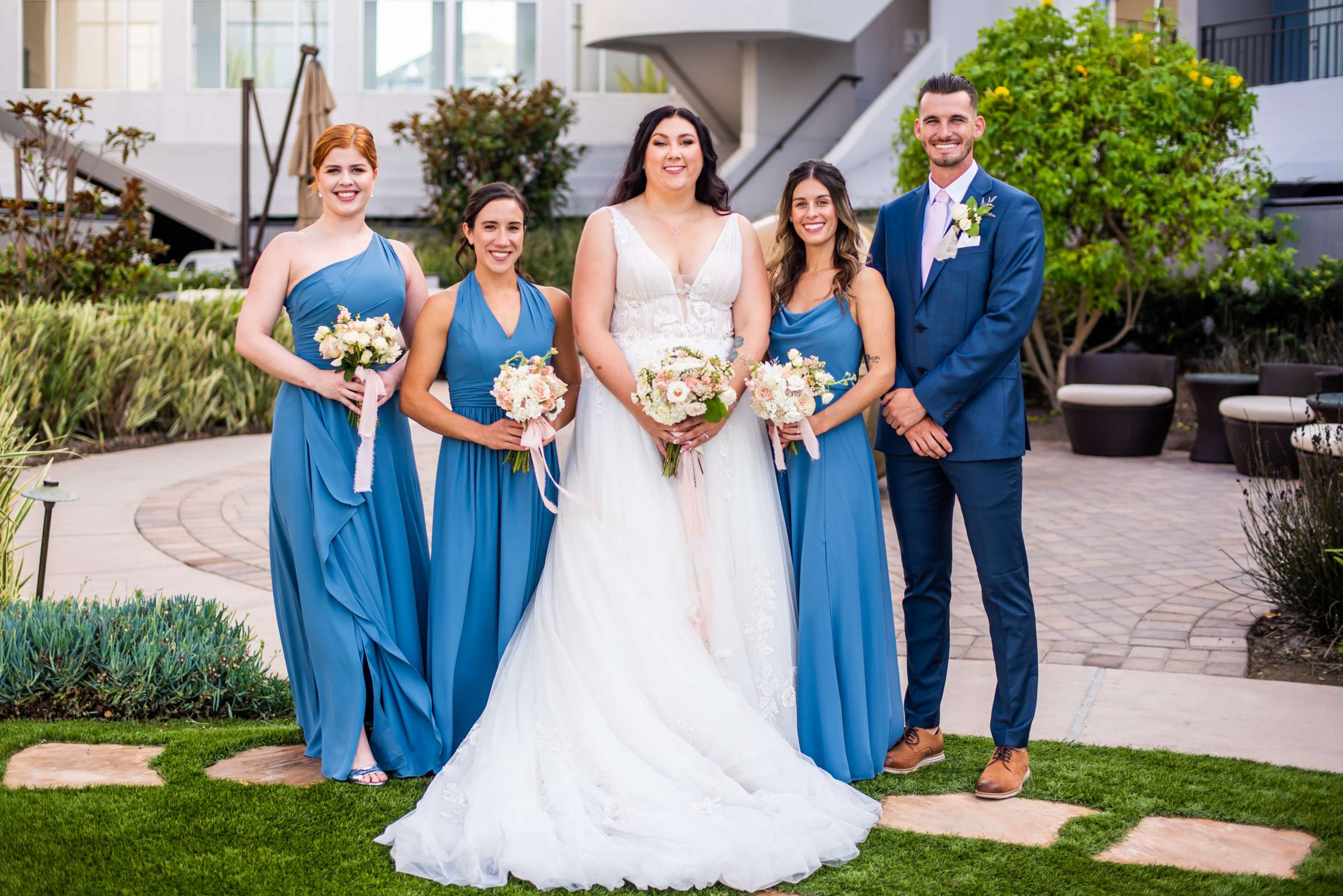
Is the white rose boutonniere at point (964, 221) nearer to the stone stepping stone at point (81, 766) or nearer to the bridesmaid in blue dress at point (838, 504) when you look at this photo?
the bridesmaid in blue dress at point (838, 504)

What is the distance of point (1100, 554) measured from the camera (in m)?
7.85

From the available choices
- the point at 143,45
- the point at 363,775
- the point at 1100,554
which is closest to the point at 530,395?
the point at 363,775

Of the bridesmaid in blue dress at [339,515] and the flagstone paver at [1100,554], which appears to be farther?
the flagstone paver at [1100,554]

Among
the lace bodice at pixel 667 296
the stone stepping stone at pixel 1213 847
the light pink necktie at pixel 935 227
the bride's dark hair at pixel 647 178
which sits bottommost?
the stone stepping stone at pixel 1213 847

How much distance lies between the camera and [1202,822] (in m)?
3.88

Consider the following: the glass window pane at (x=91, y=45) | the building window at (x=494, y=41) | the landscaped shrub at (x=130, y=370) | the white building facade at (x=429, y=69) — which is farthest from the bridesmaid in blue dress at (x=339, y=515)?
the glass window pane at (x=91, y=45)

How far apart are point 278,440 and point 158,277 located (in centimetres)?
1258

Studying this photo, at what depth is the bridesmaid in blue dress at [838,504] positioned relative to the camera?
4.17 metres

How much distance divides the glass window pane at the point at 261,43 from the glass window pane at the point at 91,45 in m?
1.78

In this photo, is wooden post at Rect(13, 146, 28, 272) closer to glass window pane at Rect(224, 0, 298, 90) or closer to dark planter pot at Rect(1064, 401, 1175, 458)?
glass window pane at Rect(224, 0, 298, 90)

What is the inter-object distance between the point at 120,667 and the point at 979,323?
3.41m

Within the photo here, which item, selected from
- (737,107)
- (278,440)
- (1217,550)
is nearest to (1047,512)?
(1217,550)

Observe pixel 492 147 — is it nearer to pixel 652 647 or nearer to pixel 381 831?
pixel 652 647

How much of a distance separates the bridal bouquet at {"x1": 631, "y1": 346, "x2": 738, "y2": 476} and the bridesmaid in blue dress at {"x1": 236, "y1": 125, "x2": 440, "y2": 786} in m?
Answer: 0.91
